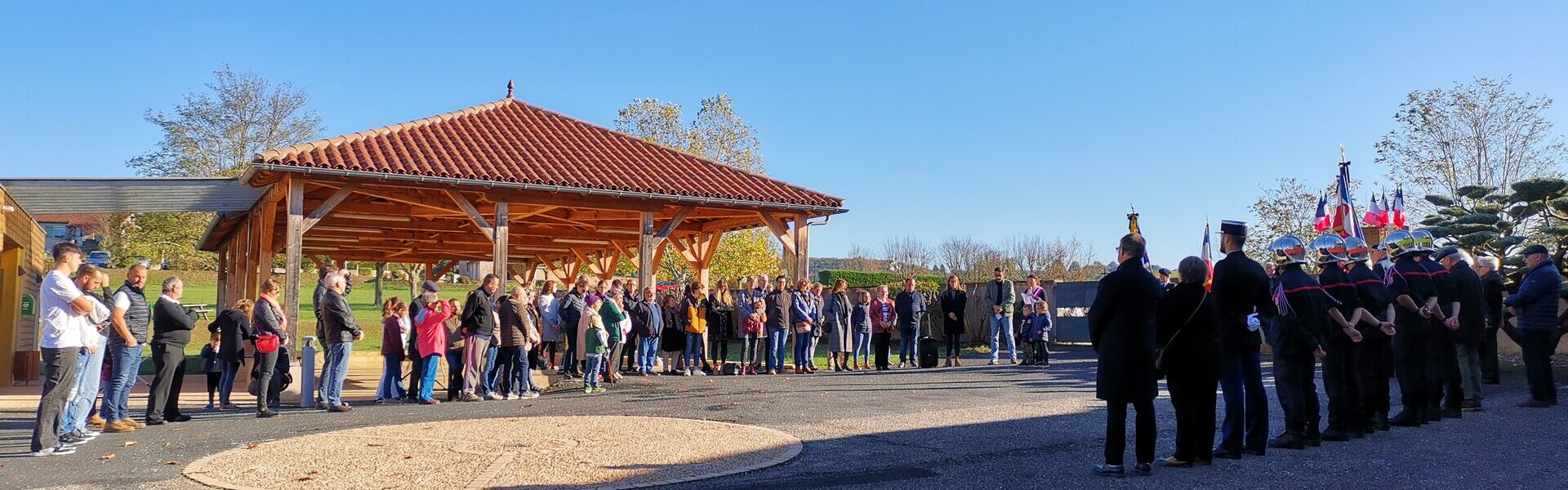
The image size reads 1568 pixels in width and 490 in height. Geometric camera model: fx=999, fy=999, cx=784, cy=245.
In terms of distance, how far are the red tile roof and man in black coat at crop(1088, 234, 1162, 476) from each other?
10.3m

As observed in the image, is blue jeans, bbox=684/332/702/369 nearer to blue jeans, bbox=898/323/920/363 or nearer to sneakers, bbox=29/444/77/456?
blue jeans, bbox=898/323/920/363

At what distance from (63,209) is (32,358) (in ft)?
8.27

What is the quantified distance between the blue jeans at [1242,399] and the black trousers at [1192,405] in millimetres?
265

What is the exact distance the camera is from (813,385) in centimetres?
1289

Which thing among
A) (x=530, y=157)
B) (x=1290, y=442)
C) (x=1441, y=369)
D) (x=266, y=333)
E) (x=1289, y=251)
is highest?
(x=530, y=157)

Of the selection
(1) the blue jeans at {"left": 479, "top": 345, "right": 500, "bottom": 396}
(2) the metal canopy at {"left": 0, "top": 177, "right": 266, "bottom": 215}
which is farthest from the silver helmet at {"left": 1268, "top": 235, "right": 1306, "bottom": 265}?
(2) the metal canopy at {"left": 0, "top": 177, "right": 266, "bottom": 215}

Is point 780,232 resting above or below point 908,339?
above

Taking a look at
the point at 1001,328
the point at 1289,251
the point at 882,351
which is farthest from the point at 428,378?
the point at 1001,328

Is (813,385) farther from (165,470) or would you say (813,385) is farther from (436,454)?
(165,470)

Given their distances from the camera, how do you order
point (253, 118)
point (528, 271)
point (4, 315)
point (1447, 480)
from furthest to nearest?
1. point (253, 118)
2. point (528, 271)
3. point (4, 315)
4. point (1447, 480)

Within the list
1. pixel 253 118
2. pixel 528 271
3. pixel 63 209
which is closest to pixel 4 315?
pixel 63 209

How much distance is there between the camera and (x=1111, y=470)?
602cm

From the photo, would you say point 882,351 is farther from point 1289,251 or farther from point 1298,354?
point 1298,354

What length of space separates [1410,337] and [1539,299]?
1.77m
